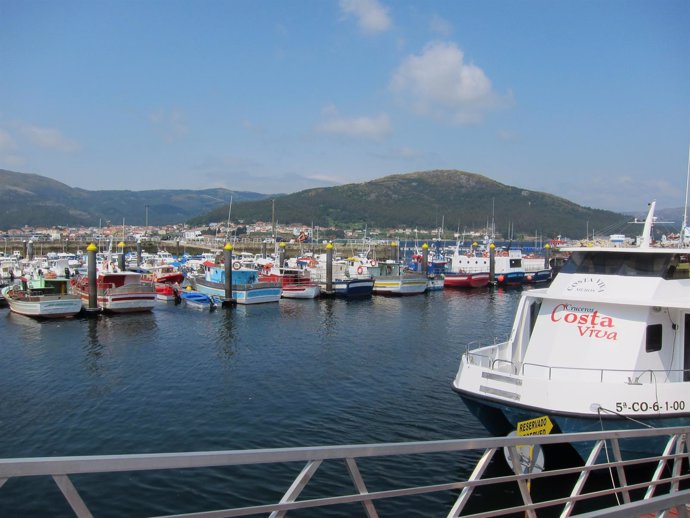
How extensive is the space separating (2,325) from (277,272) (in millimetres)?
24997

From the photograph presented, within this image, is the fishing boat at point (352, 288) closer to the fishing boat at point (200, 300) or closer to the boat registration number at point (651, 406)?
the fishing boat at point (200, 300)

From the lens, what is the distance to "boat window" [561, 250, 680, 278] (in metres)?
13.7

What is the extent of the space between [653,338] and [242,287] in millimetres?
36103

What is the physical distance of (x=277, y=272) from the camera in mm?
55469

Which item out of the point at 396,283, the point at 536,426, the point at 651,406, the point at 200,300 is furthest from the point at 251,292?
the point at 651,406

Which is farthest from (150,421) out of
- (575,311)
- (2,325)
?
(2,325)

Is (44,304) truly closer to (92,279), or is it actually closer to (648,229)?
(92,279)

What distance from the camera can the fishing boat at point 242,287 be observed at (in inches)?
1809

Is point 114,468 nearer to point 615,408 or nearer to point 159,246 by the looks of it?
point 615,408

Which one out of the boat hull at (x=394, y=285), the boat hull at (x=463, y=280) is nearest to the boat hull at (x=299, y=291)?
the boat hull at (x=394, y=285)

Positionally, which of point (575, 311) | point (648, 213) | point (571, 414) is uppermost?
point (648, 213)

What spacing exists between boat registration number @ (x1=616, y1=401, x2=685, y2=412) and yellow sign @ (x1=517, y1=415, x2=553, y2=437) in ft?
4.78

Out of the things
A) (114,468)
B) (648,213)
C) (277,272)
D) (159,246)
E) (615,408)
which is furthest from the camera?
(159,246)

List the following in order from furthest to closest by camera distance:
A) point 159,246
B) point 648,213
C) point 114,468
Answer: point 159,246, point 648,213, point 114,468
